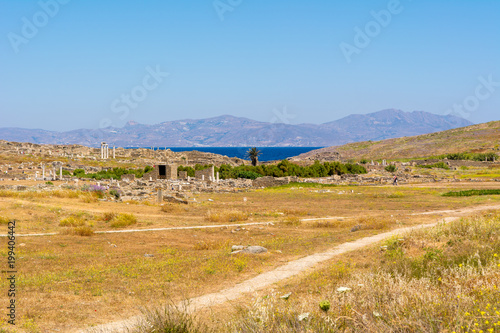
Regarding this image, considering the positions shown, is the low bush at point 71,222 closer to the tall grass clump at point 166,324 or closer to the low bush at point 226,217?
the low bush at point 226,217

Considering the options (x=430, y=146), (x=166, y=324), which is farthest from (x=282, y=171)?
(x=430, y=146)

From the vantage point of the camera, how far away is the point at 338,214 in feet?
88.5

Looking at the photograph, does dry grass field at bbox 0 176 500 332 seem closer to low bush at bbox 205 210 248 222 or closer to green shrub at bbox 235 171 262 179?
low bush at bbox 205 210 248 222

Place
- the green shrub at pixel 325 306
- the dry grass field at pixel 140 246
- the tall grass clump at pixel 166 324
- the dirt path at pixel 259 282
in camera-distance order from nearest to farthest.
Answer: the tall grass clump at pixel 166 324, the green shrub at pixel 325 306, the dirt path at pixel 259 282, the dry grass field at pixel 140 246

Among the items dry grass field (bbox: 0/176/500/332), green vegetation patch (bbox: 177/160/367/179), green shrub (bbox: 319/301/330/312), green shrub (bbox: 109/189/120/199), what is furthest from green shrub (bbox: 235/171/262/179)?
green shrub (bbox: 319/301/330/312)

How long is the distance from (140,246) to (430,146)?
400ft

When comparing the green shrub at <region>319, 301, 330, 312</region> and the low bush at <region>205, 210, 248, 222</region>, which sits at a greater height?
the green shrub at <region>319, 301, 330, 312</region>

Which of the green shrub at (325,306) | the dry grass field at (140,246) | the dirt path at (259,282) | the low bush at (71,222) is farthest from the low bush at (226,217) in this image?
the green shrub at (325,306)

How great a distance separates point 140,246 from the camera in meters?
16.7

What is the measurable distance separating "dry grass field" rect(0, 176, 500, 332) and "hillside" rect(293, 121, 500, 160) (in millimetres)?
80612

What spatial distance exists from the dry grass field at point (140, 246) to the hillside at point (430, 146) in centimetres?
8061

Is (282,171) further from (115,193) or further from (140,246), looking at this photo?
(140,246)

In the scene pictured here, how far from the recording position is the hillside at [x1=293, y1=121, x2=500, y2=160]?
367 feet

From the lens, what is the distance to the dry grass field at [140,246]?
929 centimetres
